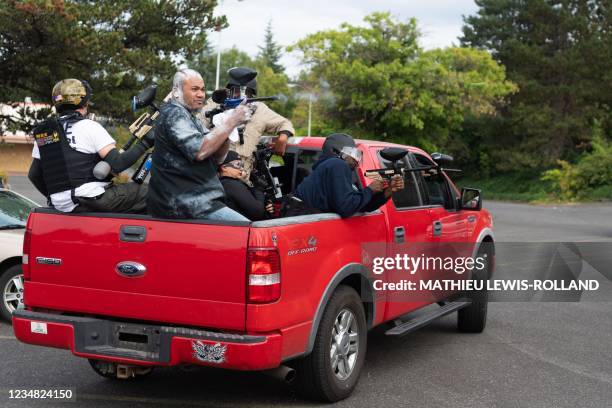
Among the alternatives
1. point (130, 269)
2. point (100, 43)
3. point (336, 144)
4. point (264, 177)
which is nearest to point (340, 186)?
point (336, 144)

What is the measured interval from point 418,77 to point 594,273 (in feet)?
108

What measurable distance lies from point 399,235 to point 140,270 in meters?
2.24

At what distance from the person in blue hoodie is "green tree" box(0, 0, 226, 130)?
1023 cm

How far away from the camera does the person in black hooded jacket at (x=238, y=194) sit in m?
5.74

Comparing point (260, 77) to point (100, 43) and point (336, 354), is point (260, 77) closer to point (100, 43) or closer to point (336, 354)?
point (100, 43)

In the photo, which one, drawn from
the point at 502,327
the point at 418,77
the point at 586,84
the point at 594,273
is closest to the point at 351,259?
the point at 502,327

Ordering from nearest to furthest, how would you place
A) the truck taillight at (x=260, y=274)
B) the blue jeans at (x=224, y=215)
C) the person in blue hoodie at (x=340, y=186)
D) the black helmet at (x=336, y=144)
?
the truck taillight at (x=260, y=274)
the blue jeans at (x=224, y=215)
the person in blue hoodie at (x=340, y=186)
the black helmet at (x=336, y=144)

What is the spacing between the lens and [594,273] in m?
12.1

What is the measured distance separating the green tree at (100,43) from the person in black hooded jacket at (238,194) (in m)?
9.98

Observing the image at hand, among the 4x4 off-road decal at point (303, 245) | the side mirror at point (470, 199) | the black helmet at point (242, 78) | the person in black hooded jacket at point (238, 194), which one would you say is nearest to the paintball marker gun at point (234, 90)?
the black helmet at point (242, 78)

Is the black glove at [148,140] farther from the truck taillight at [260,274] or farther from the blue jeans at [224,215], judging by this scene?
the truck taillight at [260,274]

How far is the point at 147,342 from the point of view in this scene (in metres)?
4.74

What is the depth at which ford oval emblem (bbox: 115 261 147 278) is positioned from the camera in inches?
188

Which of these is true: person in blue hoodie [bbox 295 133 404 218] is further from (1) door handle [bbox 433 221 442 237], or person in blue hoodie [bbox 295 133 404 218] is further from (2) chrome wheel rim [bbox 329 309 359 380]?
(1) door handle [bbox 433 221 442 237]
